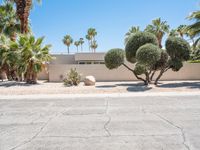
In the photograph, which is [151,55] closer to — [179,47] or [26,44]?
[179,47]

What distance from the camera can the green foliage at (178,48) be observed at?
18.9 meters

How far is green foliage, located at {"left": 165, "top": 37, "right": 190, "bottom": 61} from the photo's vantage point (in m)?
18.9

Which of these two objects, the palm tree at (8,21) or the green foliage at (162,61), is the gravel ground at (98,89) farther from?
the palm tree at (8,21)

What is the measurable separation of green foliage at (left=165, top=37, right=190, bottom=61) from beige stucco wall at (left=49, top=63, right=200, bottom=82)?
266 inches

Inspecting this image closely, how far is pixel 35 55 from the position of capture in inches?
832

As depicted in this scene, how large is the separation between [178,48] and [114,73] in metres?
8.87

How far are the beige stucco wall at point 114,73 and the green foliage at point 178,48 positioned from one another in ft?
22.1

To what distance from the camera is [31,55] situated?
68.3ft

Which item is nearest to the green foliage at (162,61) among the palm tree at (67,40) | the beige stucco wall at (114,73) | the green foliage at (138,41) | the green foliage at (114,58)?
the green foliage at (138,41)

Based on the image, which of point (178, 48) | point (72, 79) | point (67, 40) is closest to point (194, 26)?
point (178, 48)

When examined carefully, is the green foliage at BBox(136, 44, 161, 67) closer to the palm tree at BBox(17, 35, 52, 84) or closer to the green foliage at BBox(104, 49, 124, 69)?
the green foliage at BBox(104, 49, 124, 69)

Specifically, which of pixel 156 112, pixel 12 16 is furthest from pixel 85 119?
pixel 12 16

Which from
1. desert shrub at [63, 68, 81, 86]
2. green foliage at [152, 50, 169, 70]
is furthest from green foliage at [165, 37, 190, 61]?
desert shrub at [63, 68, 81, 86]

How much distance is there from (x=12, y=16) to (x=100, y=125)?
24.6 meters
